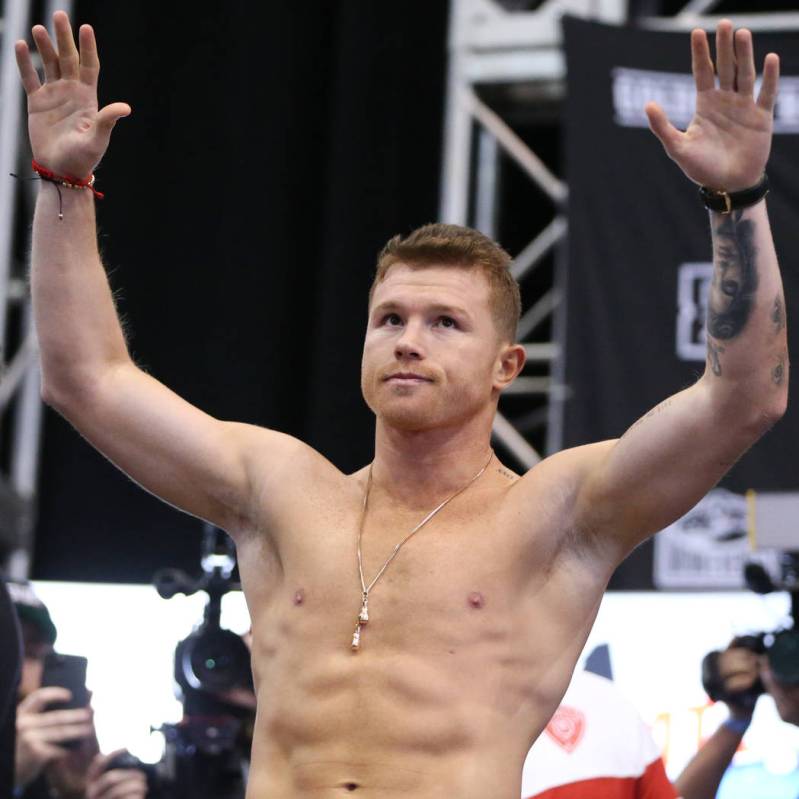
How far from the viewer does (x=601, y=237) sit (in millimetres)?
5320

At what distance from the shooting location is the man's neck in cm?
286

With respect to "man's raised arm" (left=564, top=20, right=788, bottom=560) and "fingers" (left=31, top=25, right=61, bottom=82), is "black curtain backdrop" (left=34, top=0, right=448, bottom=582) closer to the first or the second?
"fingers" (left=31, top=25, right=61, bottom=82)

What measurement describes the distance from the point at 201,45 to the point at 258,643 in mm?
3735

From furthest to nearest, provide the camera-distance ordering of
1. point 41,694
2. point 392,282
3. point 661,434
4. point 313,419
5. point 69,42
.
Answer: point 313,419 < point 41,694 < point 392,282 < point 69,42 < point 661,434

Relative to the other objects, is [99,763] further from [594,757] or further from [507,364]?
[507,364]

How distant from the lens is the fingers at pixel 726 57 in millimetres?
2438

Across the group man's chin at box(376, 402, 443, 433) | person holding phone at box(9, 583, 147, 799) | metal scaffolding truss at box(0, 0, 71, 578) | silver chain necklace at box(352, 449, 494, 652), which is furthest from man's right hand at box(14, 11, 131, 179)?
metal scaffolding truss at box(0, 0, 71, 578)

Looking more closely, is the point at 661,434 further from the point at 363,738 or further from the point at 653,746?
the point at 653,746

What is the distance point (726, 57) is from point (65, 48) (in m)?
1.09

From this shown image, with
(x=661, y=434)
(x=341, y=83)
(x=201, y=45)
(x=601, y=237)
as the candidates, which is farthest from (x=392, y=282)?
(x=201, y=45)

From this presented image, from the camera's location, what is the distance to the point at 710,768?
151 inches

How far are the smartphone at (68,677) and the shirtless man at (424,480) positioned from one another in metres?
1.21

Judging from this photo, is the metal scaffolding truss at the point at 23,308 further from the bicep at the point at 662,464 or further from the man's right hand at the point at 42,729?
the bicep at the point at 662,464

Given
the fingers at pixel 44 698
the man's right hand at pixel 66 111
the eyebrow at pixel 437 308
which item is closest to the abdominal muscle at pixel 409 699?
the eyebrow at pixel 437 308
